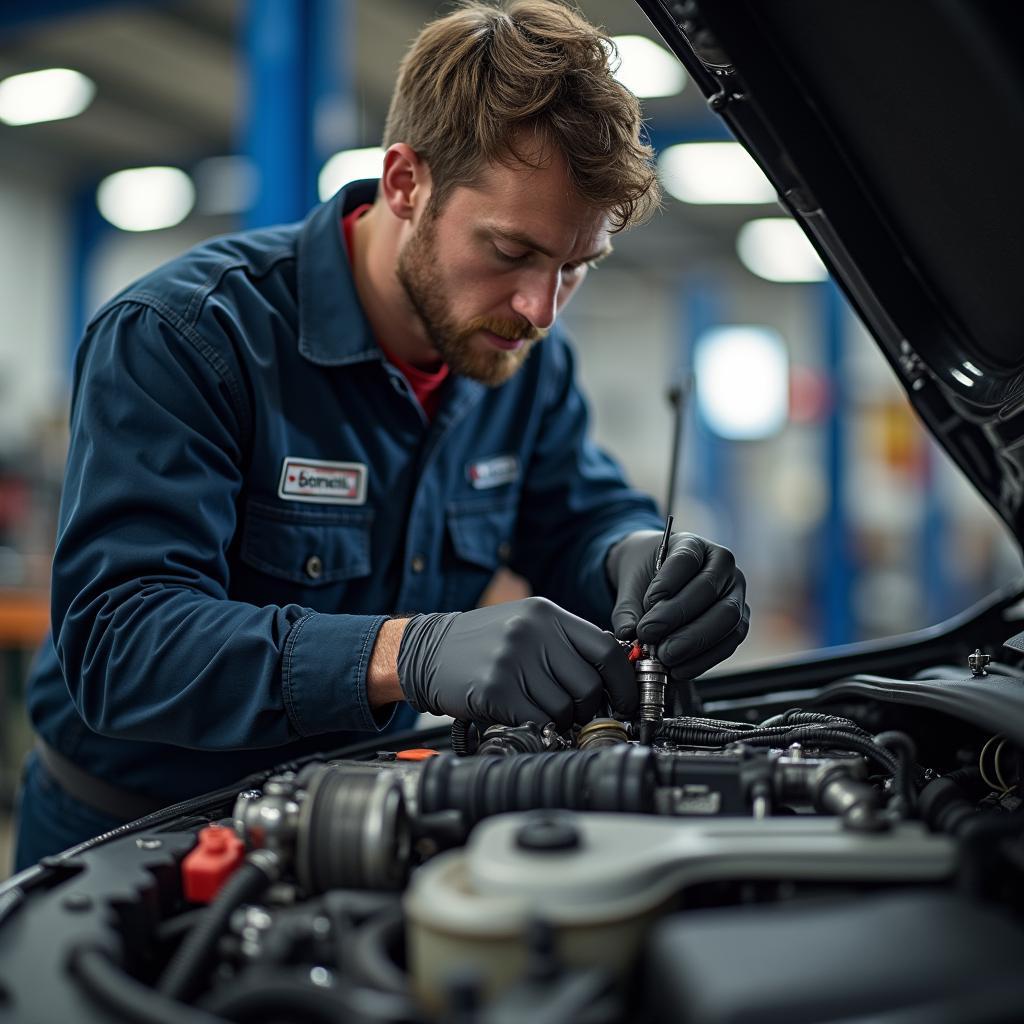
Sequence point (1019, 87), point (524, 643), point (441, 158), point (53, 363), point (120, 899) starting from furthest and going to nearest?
point (53, 363)
point (441, 158)
point (524, 643)
point (1019, 87)
point (120, 899)

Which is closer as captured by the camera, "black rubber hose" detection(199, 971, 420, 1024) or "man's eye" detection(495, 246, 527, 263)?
"black rubber hose" detection(199, 971, 420, 1024)

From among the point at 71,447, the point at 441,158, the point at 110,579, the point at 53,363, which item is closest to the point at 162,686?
the point at 110,579

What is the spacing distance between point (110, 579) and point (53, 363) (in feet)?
27.1

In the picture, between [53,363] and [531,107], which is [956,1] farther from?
[53,363]

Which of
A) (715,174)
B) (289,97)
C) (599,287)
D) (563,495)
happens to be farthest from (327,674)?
(599,287)

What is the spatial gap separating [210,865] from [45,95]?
674 centimetres

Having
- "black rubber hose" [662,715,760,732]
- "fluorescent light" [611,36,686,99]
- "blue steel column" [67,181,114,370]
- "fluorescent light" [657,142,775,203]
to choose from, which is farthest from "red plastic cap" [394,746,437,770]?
"blue steel column" [67,181,114,370]

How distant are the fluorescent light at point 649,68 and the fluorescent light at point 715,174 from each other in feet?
1.04

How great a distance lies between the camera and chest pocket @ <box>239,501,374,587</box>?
137 cm

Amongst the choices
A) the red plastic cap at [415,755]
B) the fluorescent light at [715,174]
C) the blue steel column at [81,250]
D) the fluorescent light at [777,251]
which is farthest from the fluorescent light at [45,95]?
the red plastic cap at [415,755]

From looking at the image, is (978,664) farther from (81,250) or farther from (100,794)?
(81,250)

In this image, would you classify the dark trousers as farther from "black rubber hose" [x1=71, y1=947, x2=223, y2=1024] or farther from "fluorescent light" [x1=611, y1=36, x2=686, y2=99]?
"fluorescent light" [x1=611, y1=36, x2=686, y2=99]

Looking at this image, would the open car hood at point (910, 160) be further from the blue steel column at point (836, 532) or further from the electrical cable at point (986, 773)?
the blue steel column at point (836, 532)

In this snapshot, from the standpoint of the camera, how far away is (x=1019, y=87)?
83 cm
